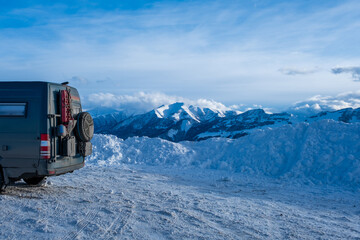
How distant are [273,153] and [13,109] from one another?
12.4 m

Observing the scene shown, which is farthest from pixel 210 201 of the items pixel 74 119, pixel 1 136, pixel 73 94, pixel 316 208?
pixel 1 136

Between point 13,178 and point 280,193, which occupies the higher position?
point 13,178

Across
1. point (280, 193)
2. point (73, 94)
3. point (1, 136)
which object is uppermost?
point (73, 94)

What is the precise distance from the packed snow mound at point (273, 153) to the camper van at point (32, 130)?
28.9ft

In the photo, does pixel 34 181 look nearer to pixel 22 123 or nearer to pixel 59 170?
pixel 59 170

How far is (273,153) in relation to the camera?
1520 cm

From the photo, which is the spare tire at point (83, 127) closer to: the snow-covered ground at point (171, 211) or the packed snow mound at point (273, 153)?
the snow-covered ground at point (171, 211)

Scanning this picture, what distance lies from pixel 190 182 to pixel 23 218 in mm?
6534

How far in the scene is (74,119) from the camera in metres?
7.70

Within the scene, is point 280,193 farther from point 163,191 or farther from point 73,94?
point 73,94

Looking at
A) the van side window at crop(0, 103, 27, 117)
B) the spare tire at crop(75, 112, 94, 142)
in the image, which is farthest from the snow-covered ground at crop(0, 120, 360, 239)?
the van side window at crop(0, 103, 27, 117)

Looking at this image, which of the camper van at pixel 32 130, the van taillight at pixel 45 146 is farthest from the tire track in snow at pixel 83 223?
the van taillight at pixel 45 146

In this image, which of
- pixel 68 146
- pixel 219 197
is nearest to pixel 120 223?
pixel 68 146

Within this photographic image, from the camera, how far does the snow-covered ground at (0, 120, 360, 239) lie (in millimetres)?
5426
